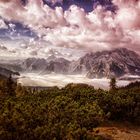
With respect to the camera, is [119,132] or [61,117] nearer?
[61,117]

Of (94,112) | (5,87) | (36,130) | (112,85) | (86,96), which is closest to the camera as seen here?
(36,130)

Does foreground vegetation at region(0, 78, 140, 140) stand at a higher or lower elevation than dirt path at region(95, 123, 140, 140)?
higher

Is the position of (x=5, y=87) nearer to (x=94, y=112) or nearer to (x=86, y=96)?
(x=86, y=96)

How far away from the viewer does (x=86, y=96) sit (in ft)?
240

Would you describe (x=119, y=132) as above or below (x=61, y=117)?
below

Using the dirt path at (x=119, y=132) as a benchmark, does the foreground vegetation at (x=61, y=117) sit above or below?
above

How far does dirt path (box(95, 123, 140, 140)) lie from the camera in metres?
58.6

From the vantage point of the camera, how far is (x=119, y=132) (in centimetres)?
6259

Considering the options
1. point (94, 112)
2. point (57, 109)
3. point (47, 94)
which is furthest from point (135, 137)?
point (47, 94)

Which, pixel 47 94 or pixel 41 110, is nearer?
pixel 41 110

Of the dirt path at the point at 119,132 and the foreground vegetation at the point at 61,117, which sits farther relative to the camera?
the dirt path at the point at 119,132

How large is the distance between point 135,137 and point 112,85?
94.6 metres

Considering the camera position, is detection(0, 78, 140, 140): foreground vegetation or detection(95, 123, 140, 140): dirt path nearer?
detection(0, 78, 140, 140): foreground vegetation

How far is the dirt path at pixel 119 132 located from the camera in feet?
192
